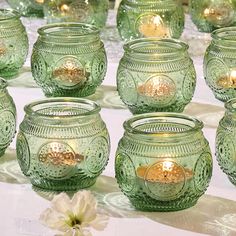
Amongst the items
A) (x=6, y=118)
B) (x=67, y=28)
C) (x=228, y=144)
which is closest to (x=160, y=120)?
(x=228, y=144)

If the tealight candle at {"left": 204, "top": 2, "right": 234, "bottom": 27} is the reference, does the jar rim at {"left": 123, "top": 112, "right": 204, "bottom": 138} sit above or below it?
above

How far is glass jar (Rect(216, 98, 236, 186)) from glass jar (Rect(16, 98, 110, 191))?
5.5 inches

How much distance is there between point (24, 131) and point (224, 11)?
0.90 m

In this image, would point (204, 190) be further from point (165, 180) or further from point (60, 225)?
point (60, 225)

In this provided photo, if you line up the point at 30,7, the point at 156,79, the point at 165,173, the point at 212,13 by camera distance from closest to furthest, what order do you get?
1. the point at 165,173
2. the point at 156,79
3. the point at 212,13
4. the point at 30,7

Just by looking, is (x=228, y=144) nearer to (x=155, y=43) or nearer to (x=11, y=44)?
(x=155, y=43)

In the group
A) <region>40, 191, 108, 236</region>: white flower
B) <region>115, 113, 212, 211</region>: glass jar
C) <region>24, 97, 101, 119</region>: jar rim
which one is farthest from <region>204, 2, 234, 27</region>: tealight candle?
<region>40, 191, 108, 236</region>: white flower

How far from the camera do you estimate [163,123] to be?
1213mm

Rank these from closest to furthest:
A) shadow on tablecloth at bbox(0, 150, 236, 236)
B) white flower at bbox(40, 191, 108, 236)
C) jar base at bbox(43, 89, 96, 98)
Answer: white flower at bbox(40, 191, 108, 236) → shadow on tablecloth at bbox(0, 150, 236, 236) → jar base at bbox(43, 89, 96, 98)

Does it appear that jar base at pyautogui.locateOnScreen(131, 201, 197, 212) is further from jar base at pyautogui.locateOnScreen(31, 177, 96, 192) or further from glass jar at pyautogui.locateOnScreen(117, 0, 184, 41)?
glass jar at pyautogui.locateOnScreen(117, 0, 184, 41)

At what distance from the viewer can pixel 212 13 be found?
6.61 feet

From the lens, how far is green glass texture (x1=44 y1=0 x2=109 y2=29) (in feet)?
6.59

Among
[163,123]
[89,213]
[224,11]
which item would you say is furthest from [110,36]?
[89,213]

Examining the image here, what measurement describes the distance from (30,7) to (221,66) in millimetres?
728
